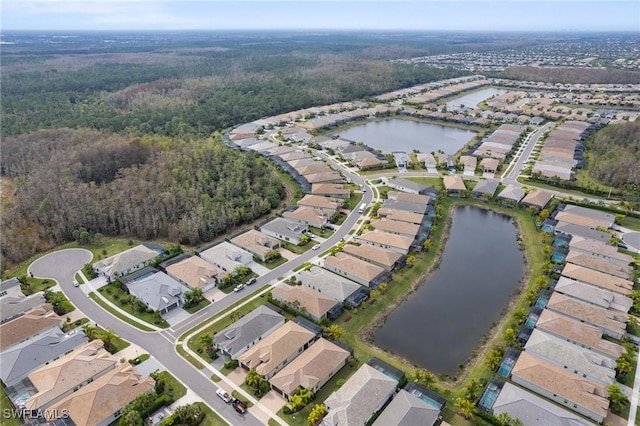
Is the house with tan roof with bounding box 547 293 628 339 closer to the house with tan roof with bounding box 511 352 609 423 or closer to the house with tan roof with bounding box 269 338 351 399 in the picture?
the house with tan roof with bounding box 511 352 609 423

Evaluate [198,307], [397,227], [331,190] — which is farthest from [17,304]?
[397,227]

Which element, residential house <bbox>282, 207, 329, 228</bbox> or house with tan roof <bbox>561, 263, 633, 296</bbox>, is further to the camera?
residential house <bbox>282, 207, 329, 228</bbox>

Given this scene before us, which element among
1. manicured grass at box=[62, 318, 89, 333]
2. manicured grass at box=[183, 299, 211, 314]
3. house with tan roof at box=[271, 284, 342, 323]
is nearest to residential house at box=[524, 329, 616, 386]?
house with tan roof at box=[271, 284, 342, 323]

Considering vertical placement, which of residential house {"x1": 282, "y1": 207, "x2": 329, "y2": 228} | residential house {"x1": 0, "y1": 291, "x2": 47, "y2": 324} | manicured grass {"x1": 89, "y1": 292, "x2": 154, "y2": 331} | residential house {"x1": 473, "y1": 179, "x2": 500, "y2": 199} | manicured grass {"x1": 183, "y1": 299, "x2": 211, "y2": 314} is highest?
residential house {"x1": 473, "y1": 179, "x2": 500, "y2": 199}

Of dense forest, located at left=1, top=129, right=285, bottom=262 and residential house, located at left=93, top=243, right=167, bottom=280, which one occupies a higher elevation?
dense forest, located at left=1, top=129, right=285, bottom=262

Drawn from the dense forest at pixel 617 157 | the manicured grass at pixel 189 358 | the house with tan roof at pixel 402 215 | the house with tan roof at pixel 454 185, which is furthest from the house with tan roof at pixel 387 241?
the dense forest at pixel 617 157

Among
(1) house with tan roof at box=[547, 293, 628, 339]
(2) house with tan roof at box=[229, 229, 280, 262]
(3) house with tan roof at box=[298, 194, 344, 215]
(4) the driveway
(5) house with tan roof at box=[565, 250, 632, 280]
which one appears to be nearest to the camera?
(1) house with tan roof at box=[547, 293, 628, 339]

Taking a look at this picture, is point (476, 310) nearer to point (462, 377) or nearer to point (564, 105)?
point (462, 377)
